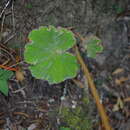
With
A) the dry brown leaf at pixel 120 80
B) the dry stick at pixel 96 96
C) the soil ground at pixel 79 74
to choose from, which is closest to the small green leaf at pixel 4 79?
the soil ground at pixel 79 74

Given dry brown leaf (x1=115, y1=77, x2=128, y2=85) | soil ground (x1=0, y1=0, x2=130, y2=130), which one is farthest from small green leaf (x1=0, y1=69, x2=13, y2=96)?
dry brown leaf (x1=115, y1=77, x2=128, y2=85)

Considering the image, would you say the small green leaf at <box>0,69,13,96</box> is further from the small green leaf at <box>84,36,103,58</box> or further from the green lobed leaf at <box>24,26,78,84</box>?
the small green leaf at <box>84,36,103,58</box>

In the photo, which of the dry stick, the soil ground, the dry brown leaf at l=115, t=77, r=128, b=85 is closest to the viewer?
the soil ground

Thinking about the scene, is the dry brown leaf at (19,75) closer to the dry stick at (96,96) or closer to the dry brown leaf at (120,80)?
the dry stick at (96,96)

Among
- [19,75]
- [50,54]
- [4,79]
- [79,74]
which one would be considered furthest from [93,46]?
[4,79]

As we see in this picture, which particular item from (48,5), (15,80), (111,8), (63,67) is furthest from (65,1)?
(15,80)
